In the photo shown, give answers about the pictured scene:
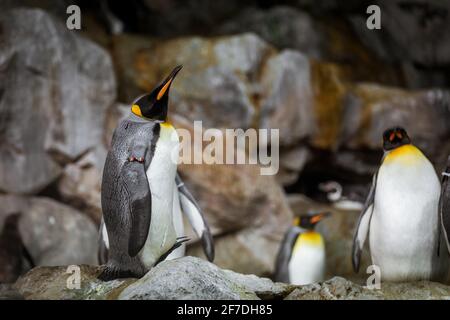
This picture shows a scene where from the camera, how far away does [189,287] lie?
2350 millimetres

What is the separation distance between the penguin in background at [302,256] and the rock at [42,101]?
217 cm

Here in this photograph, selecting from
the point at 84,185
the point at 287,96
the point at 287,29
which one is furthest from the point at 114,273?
the point at 287,29

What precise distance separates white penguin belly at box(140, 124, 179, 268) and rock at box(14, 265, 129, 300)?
28cm

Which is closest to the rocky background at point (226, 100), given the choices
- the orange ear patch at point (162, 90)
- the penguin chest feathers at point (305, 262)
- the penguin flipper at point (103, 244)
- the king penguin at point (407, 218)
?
the penguin chest feathers at point (305, 262)

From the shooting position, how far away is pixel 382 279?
10.7ft

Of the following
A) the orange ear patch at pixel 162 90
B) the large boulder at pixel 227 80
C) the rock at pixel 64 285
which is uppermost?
the large boulder at pixel 227 80

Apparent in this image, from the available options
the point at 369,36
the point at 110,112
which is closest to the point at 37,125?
the point at 110,112

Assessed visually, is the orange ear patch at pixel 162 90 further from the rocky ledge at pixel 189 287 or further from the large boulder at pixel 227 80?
the large boulder at pixel 227 80

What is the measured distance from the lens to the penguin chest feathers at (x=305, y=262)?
5.12 meters

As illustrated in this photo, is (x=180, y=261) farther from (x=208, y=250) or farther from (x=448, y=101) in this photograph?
(x=448, y=101)

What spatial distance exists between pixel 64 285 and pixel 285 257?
281 centimetres

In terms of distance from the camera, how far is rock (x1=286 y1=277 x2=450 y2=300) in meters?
2.50

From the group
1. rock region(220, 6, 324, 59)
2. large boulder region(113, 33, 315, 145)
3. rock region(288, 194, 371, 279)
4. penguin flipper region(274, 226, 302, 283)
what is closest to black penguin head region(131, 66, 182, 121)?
penguin flipper region(274, 226, 302, 283)

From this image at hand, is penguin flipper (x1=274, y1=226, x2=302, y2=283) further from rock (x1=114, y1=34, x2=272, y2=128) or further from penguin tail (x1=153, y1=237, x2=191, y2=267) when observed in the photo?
penguin tail (x1=153, y1=237, x2=191, y2=267)
